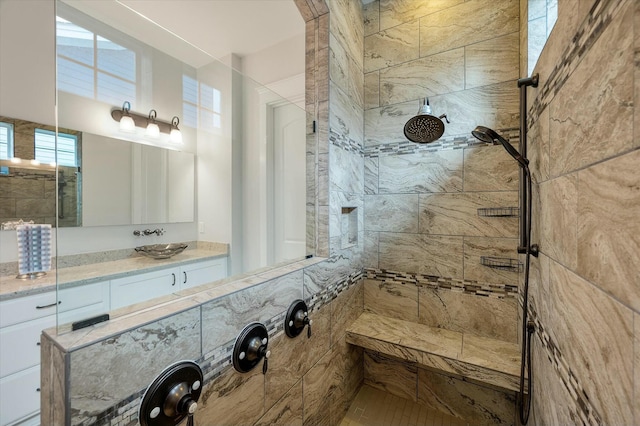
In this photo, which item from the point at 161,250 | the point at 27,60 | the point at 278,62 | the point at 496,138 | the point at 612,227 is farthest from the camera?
the point at 278,62

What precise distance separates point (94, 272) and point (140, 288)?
21 cm

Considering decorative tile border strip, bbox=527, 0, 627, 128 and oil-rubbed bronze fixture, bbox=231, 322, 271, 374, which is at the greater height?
decorative tile border strip, bbox=527, 0, 627, 128

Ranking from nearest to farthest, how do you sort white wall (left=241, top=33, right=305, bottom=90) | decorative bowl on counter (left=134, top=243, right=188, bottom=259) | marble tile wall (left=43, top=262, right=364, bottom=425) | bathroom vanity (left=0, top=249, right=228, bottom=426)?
marble tile wall (left=43, top=262, right=364, bottom=425) → bathroom vanity (left=0, top=249, right=228, bottom=426) → decorative bowl on counter (left=134, top=243, right=188, bottom=259) → white wall (left=241, top=33, right=305, bottom=90)

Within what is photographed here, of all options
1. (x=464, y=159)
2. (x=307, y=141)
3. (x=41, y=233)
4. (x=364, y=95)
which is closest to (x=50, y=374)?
(x=307, y=141)

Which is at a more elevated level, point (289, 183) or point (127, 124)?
point (127, 124)

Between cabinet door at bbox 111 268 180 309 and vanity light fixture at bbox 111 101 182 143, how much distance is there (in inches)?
48.2

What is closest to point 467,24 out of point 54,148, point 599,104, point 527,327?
point 599,104

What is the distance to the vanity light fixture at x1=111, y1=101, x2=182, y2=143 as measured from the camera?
1989 mm

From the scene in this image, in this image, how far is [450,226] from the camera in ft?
5.96

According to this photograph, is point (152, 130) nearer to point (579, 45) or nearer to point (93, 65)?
point (93, 65)

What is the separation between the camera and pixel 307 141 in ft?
5.57

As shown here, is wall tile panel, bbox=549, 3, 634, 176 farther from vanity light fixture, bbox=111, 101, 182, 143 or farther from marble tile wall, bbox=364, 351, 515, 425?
vanity light fixture, bbox=111, 101, 182, 143

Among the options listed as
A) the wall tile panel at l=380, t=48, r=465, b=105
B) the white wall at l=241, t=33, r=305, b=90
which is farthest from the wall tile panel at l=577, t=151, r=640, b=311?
the white wall at l=241, t=33, r=305, b=90

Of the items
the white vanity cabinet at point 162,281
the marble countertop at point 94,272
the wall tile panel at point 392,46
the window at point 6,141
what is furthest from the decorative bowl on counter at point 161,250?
the wall tile panel at point 392,46
